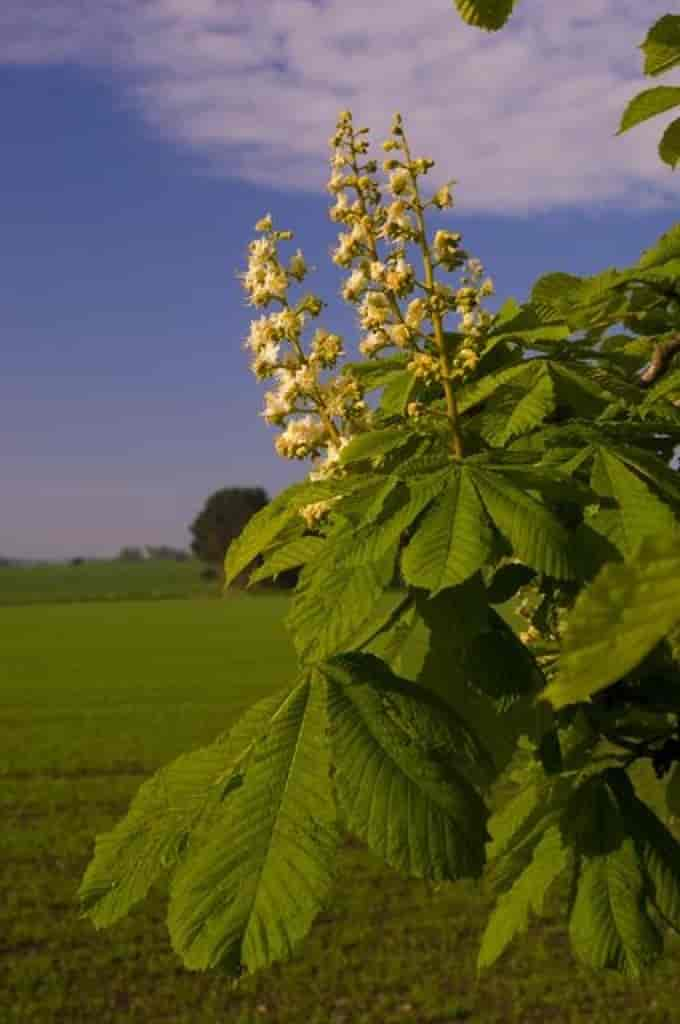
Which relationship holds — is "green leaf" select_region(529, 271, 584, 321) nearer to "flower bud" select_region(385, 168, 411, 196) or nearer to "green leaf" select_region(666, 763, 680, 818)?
"flower bud" select_region(385, 168, 411, 196)

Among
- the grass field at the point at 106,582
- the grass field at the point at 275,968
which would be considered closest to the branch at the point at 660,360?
the grass field at the point at 275,968

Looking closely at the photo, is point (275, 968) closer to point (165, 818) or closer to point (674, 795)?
point (674, 795)

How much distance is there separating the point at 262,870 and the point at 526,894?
2.73 ft

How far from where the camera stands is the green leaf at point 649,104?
72.2 inches

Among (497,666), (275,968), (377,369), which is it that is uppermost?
(377,369)

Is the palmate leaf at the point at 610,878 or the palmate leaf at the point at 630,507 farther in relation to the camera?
the palmate leaf at the point at 610,878

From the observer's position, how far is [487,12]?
4.51 ft

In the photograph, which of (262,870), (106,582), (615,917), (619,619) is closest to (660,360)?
(615,917)

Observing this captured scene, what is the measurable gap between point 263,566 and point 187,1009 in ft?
29.3

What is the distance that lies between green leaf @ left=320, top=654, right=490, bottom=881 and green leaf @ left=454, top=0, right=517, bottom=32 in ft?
2.60

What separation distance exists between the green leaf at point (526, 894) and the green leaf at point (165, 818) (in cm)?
62

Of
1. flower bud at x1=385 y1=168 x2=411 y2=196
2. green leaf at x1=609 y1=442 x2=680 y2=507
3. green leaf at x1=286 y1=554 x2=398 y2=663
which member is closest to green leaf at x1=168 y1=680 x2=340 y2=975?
green leaf at x1=286 y1=554 x2=398 y2=663

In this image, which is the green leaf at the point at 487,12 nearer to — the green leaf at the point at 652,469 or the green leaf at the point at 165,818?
the green leaf at the point at 652,469

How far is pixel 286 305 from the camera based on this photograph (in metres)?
2.21
